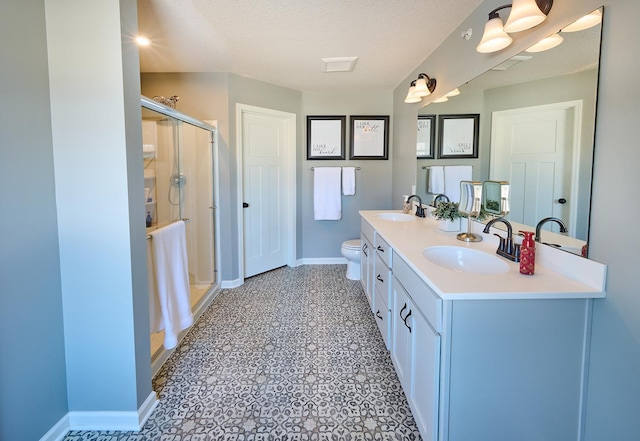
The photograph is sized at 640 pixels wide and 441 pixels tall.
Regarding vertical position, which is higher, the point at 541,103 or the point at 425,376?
the point at 541,103

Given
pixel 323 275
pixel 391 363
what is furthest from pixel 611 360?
pixel 323 275

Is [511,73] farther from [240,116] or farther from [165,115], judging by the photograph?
[240,116]

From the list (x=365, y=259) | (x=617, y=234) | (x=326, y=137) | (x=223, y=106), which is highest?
(x=223, y=106)

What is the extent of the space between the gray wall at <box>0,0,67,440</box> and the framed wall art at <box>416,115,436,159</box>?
2.52 m

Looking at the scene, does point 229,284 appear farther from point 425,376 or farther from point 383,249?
point 425,376

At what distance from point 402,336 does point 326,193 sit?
2.57 m

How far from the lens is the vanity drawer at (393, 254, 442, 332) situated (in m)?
1.18

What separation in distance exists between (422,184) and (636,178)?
6.44ft

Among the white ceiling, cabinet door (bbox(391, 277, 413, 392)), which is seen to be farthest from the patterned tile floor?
the white ceiling

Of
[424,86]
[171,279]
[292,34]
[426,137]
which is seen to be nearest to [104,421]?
[171,279]

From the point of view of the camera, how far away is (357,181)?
165 inches

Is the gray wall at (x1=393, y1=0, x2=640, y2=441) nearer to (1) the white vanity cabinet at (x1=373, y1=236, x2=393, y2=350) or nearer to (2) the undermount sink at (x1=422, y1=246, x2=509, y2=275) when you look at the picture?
(2) the undermount sink at (x1=422, y1=246, x2=509, y2=275)

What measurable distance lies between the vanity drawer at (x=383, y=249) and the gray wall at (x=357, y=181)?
180cm

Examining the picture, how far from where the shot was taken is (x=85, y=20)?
4.50ft
